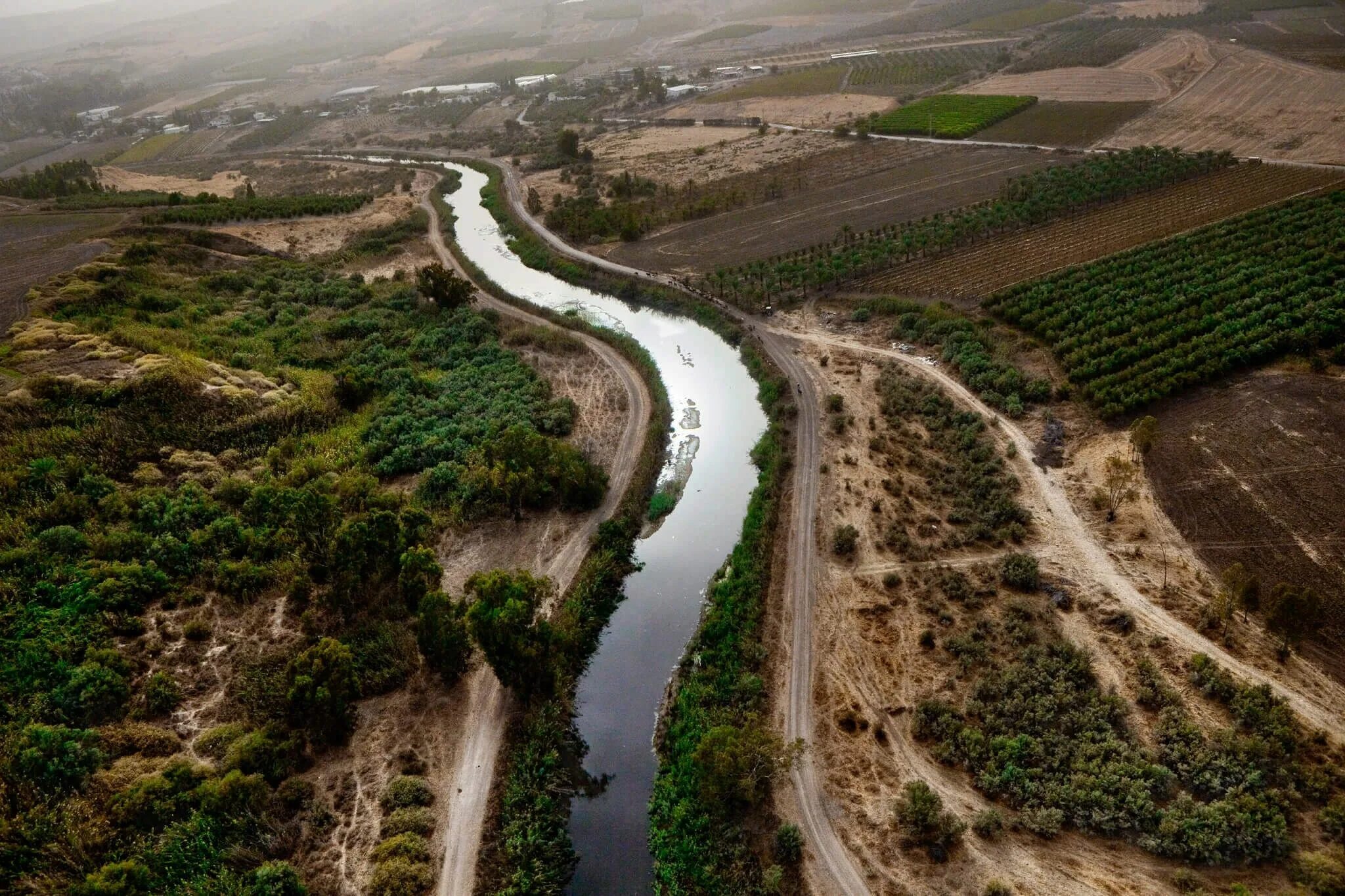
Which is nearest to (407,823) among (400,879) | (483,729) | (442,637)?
(400,879)

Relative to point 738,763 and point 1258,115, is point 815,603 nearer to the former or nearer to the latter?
point 738,763

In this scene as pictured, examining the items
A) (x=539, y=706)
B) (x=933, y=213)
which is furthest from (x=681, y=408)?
(x=933, y=213)

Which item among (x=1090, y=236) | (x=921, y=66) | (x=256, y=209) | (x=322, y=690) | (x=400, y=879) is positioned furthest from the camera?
(x=921, y=66)

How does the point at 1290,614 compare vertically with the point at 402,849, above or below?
above

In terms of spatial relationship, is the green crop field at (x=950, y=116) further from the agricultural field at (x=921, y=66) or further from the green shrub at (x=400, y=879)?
the green shrub at (x=400, y=879)

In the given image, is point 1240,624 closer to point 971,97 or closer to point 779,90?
point 971,97

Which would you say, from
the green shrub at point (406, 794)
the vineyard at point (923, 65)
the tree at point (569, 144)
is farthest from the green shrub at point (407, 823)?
the vineyard at point (923, 65)

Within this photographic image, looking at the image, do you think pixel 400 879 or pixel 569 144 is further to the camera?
pixel 569 144
